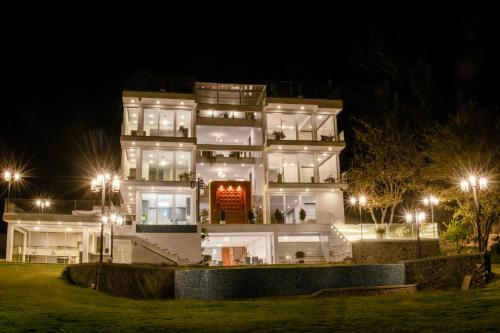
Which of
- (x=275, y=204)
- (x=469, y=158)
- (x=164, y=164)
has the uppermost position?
(x=164, y=164)

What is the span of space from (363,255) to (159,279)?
40.2 ft

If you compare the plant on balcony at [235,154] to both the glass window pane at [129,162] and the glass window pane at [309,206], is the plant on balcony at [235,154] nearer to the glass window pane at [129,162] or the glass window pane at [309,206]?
the glass window pane at [309,206]

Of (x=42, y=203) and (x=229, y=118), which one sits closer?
(x=42, y=203)

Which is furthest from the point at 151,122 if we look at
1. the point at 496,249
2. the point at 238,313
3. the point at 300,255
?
the point at 238,313

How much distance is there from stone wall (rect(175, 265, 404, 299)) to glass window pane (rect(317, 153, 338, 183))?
61.6 ft

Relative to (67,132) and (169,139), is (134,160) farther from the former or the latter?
(67,132)

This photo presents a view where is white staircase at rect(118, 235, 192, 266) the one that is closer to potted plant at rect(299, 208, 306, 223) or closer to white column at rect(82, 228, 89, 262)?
white column at rect(82, 228, 89, 262)

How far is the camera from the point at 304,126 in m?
43.1

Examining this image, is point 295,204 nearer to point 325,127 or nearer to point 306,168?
point 306,168

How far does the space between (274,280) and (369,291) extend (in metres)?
3.68

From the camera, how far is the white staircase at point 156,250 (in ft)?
95.2

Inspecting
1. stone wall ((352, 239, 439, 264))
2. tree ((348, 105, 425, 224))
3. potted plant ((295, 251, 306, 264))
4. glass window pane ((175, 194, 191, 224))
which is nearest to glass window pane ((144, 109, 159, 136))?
glass window pane ((175, 194, 191, 224))

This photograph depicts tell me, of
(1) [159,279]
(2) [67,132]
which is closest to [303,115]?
(1) [159,279]

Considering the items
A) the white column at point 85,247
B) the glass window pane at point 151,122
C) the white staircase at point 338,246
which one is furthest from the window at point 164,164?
the white staircase at point 338,246
